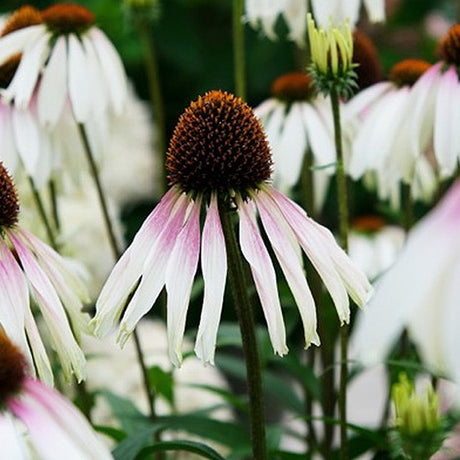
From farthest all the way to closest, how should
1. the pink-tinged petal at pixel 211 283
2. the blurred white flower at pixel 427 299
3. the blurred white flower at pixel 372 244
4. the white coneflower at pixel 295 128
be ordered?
the blurred white flower at pixel 372 244 → the white coneflower at pixel 295 128 → the pink-tinged petal at pixel 211 283 → the blurred white flower at pixel 427 299

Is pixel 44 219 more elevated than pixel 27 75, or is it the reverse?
pixel 27 75

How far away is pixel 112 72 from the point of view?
828 mm

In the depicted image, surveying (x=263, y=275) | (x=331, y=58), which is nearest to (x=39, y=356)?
(x=263, y=275)

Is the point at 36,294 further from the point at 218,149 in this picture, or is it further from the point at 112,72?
the point at 112,72

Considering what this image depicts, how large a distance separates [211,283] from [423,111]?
298 mm

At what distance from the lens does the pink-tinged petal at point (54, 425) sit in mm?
365

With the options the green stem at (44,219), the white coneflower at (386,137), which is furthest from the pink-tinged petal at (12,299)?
the white coneflower at (386,137)

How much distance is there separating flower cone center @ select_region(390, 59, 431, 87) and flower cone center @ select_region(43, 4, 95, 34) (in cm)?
26

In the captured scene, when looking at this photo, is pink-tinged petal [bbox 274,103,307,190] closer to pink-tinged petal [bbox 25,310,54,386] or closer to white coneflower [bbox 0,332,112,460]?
pink-tinged petal [bbox 25,310,54,386]

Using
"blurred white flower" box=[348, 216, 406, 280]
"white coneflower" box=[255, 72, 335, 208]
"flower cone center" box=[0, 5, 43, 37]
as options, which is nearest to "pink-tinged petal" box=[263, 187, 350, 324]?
"white coneflower" box=[255, 72, 335, 208]

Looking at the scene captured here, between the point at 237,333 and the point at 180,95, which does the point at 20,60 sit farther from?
the point at 180,95

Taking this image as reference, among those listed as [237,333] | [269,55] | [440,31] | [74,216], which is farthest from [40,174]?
[440,31]

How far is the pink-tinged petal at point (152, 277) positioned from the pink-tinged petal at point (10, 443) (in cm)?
14

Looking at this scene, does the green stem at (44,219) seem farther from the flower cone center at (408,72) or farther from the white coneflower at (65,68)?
the flower cone center at (408,72)
